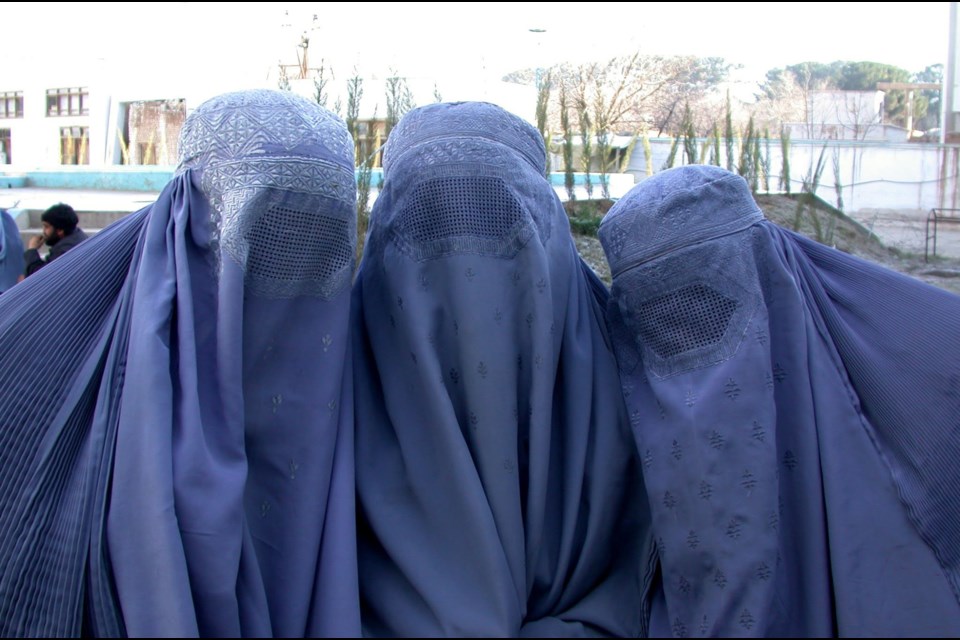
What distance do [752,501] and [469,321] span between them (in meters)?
0.60

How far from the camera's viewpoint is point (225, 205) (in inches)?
65.2

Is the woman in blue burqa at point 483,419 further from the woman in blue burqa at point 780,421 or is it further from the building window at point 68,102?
the building window at point 68,102

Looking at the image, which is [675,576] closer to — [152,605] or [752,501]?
[752,501]

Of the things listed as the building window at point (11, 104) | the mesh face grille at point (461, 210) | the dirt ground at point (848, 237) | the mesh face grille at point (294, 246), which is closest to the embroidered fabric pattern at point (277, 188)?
the mesh face grille at point (294, 246)

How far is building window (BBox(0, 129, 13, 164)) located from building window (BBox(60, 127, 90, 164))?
1.22m

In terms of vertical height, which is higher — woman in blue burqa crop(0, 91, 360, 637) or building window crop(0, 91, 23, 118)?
building window crop(0, 91, 23, 118)

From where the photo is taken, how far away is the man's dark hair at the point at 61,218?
546cm

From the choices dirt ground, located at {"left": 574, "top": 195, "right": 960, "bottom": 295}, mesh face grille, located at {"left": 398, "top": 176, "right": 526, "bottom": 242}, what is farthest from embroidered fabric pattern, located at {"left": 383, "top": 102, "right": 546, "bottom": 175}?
dirt ground, located at {"left": 574, "top": 195, "right": 960, "bottom": 295}

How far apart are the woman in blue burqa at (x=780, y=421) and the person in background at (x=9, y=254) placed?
5620mm

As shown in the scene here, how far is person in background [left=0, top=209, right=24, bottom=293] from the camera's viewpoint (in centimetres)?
630

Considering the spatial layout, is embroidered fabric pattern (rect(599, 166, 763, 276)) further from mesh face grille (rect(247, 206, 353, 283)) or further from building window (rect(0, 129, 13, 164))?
building window (rect(0, 129, 13, 164))

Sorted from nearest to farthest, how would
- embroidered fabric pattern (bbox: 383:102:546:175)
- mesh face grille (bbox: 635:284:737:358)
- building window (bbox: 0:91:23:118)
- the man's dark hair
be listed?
mesh face grille (bbox: 635:284:737:358), embroidered fabric pattern (bbox: 383:102:546:175), the man's dark hair, building window (bbox: 0:91:23:118)

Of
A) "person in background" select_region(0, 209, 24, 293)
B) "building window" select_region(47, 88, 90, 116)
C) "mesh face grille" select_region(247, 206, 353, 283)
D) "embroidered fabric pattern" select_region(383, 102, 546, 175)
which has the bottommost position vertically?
"person in background" select_region(0, 209, 24, 293)

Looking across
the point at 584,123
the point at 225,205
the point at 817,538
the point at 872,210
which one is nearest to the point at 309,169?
the point at 225,205
